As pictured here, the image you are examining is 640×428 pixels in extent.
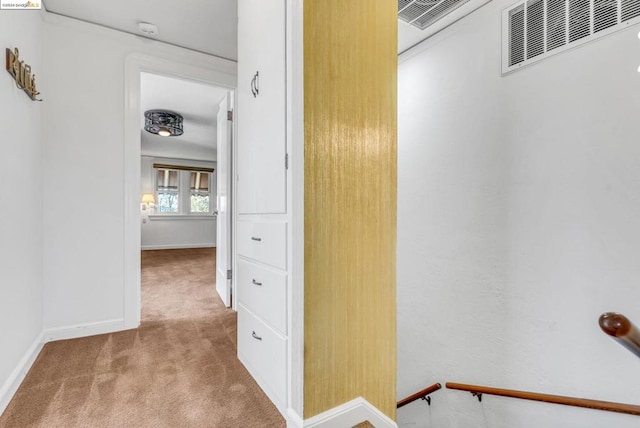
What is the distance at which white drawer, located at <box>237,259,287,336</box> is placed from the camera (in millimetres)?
1234

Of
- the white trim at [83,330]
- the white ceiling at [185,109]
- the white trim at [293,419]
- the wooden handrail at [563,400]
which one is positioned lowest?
the wooden handrail at [563,400]

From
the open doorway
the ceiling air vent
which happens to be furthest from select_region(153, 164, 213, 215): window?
the ceiling air vent

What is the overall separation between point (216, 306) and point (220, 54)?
2404 millimetres

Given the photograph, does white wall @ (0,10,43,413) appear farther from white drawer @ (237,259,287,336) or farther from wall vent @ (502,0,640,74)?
wall vent @ (502,0,640,74)

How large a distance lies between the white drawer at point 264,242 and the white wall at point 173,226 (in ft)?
21.0

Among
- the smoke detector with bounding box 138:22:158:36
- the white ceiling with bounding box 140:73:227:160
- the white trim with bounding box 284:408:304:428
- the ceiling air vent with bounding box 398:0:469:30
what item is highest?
the white ceiling with bounding box 140:73:227:160

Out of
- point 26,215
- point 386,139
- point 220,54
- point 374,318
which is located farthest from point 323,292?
point 220,54

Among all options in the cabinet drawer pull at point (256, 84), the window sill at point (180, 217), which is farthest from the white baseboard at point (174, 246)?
the cabinet drawer pull at point (256, 84)

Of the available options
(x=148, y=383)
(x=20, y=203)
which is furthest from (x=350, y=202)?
(x=20, y=203)

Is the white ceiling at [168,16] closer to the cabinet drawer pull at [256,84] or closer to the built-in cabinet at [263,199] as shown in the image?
the built-in cabinet at [263,199]

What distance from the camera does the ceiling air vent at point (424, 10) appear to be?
2.06m

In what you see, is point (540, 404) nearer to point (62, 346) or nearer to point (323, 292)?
point (323, 292)

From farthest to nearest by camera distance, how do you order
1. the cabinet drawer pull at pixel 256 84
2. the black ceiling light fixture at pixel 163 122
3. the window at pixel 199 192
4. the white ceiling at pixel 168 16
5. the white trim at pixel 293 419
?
the window at pixel 199 192
the black ceiling light fixture at pixel 163 122
the white ceiling at pixel 168 16
the cabinet drawer pull at pixel 256 84
the white trim at pixel 293 419

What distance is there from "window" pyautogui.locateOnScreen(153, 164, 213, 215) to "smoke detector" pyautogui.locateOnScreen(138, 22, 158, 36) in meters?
5.55
